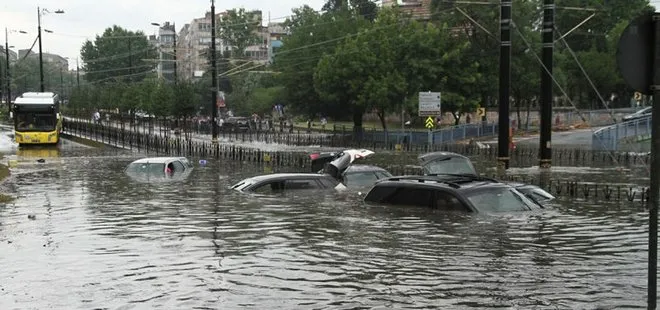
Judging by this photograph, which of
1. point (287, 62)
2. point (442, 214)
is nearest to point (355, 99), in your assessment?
point (287, 62)

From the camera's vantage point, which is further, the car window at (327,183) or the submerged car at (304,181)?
the car window at (327,183)

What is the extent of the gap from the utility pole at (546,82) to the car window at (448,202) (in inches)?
572

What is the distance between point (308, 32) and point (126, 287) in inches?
2542

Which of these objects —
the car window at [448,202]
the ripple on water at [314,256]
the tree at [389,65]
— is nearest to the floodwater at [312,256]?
A: the ripple on water at [314,256]

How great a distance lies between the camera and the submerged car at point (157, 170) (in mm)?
26172

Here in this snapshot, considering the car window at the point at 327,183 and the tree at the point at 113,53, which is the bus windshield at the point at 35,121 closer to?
the car window at the point at 327,183

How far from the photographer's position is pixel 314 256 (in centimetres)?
1091

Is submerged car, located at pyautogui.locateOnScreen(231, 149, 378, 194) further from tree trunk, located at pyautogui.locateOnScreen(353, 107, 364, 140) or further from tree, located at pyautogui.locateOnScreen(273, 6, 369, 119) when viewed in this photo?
tree, located at pyautogui.locateOnScreen(273, 6, 369, 119)

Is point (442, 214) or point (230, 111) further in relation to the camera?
point (230, 111)

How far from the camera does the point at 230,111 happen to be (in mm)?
102000

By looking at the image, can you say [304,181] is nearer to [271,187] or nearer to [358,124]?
[271,187]

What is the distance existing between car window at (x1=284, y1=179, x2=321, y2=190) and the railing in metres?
27.7

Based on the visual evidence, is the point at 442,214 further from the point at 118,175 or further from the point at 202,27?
the point at 202,27

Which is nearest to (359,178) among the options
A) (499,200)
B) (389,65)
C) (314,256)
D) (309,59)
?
(499,200)
